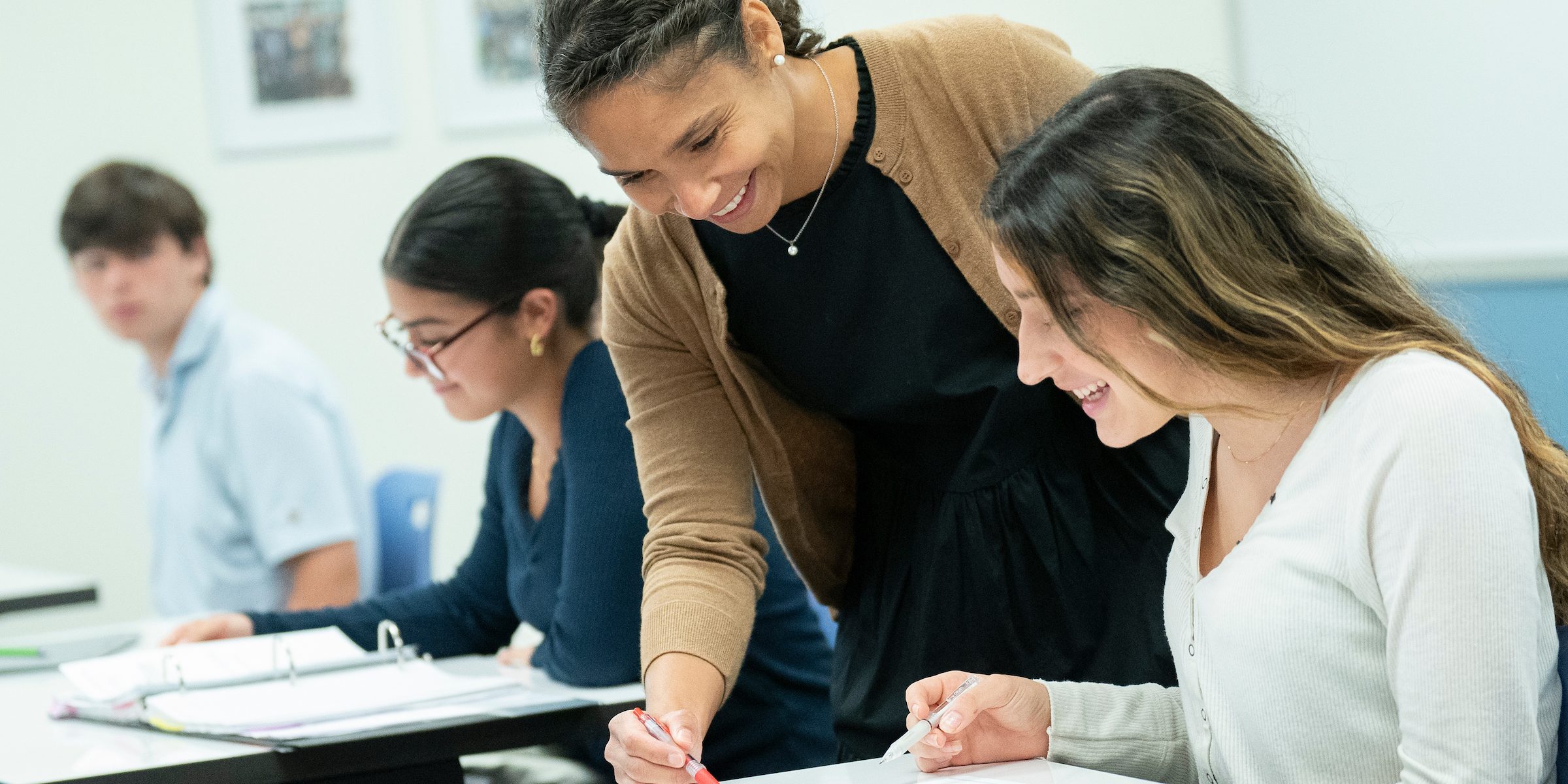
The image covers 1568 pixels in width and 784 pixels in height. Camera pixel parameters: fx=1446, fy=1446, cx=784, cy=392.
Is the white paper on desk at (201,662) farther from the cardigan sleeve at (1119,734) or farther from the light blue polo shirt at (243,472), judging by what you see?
the cardigan sleeve at (1119,734)

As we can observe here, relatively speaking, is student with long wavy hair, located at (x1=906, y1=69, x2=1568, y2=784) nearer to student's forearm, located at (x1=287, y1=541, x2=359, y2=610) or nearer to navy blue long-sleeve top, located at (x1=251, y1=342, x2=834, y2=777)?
navy blue long-sleeve top, located at (x1=251, y1=342, x2=834, y2=777)

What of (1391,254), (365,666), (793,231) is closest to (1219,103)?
(1391,254)

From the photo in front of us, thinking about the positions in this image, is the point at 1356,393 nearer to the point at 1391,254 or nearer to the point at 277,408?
the point at 1391,254

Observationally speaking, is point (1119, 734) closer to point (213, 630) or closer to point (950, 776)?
point (950, 776)

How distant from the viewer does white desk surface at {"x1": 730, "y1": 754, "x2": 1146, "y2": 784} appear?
1.08 meters

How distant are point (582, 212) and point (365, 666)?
2.23ft

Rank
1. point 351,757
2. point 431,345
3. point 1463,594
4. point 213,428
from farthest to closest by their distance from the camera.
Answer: point 213,428 → point 431,345 → point 351,757 → point 1463,594

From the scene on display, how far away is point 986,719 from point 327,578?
2.00m

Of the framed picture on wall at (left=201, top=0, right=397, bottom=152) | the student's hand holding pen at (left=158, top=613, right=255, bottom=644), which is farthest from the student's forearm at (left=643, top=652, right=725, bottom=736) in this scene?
the framed picture on wall at (left=201, top=0, right=397, bottom=152)

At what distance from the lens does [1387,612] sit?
0.94 m

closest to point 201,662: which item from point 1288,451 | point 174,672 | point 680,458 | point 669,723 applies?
point 174,672

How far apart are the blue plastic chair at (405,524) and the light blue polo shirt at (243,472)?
4 cm

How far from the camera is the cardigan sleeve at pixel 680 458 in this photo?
4.70 feet

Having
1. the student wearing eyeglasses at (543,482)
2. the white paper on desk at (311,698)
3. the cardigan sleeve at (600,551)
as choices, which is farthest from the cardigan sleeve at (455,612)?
the cardigan sleeve at (600,551)
